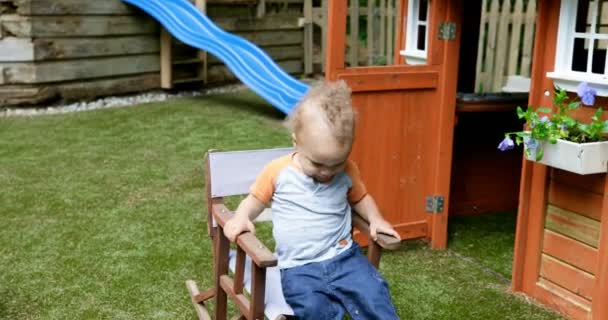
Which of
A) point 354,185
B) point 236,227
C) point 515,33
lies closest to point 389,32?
point 515,33

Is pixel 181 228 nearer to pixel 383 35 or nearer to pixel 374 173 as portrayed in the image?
pixel 374 173

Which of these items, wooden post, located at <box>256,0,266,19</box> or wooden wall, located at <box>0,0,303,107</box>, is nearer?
wooden wall, located at <box>0,0,303,107</box>

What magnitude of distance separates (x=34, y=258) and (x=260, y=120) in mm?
4228

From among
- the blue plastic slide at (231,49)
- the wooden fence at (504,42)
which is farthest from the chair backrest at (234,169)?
the wooden fence at (504,42)

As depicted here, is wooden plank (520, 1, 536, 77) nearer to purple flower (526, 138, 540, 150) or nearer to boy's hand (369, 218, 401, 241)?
purple flower (526, 138, 540, 150)

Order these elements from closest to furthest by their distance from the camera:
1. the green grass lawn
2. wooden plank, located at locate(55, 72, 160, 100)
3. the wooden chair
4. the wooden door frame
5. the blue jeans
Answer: the wooden chair < the blue jeans < the green grass lawn < the wooden door frame < wooden plank, located at locate(55, 72, 160, 100)

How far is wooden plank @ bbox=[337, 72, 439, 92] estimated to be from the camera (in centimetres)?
410

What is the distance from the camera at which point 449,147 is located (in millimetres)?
4473

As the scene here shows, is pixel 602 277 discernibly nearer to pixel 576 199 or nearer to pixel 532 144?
pixel 576 199

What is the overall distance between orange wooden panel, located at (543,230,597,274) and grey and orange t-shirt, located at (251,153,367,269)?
4.23 ft

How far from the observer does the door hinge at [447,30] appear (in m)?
4.30

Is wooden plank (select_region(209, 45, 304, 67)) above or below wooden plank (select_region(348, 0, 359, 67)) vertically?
below

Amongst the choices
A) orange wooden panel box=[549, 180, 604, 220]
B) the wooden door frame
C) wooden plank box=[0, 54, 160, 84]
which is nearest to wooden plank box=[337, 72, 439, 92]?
the wooden door frame

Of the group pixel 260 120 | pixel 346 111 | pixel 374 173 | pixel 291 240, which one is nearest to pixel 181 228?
pixel 374 173
